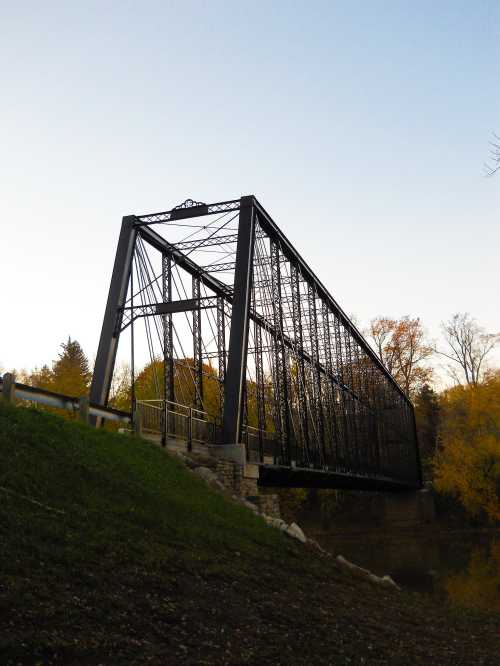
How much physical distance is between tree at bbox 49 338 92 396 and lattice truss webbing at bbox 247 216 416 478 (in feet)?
56.2

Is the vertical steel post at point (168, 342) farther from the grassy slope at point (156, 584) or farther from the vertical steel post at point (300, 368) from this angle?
the grassy slope at point (156, 584)

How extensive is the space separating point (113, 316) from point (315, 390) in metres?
12.6

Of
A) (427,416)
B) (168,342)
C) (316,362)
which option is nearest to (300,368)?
(316,362)

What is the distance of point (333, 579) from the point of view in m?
12.6

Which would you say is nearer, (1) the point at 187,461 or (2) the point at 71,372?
(1) the point at 187,461

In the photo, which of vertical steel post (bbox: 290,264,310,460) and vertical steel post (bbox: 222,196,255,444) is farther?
vertical steel post (bbox: 290,264,310,460)

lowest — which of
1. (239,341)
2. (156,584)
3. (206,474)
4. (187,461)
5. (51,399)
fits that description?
(156,584)

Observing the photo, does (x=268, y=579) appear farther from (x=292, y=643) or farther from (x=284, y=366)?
(x=284, y=366)

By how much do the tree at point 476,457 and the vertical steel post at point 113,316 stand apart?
31.4 meters

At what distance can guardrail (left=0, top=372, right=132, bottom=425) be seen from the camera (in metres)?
14.1

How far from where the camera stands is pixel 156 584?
Answer: 7953mm

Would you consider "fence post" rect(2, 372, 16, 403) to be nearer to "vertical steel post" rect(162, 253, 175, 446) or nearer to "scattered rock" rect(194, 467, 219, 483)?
"scattered rock" rect(194, 467, 219, 483)

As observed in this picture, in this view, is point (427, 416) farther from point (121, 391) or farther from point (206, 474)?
point (206, 474)

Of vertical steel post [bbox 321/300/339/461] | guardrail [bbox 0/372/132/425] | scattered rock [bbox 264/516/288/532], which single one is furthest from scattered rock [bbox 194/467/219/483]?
vertical steel post [bbox 321/300/339/461]
